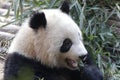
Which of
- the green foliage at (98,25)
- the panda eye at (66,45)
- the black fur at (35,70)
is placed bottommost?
the green foliage at (98,25)

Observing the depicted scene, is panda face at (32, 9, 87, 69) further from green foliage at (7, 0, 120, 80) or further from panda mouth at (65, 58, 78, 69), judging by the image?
green foliage at (7, 0, 120, 80)

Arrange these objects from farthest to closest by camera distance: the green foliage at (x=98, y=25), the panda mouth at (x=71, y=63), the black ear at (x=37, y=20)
Answer: the green foliage at (x=98, y=25)
the panda mouth at (x=71, y=63)
the black ear at (x=37, y=20)

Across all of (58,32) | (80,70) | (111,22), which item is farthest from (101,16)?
(58,32)

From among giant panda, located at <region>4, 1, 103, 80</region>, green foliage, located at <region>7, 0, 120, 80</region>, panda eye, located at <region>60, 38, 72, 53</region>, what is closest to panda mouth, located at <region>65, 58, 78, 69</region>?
giant panda, located at <region>4, 1, 103, 80</region>

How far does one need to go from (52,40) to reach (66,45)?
→ 13 cm

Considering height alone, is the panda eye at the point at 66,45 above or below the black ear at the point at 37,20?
below

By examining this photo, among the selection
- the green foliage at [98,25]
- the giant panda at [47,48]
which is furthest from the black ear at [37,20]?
the green foliage at [98,25]

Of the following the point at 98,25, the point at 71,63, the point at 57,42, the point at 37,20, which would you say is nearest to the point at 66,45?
the point at 57,42

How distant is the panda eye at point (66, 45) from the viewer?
3016 mm

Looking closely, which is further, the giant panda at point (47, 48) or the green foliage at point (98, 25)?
the green foliage at point (98, 25)

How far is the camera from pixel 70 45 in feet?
9.93

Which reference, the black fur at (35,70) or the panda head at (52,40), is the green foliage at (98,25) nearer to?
the black fur at (35,70)

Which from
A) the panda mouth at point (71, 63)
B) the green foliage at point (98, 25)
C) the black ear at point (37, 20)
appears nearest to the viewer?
the black ear at point (37, 20)

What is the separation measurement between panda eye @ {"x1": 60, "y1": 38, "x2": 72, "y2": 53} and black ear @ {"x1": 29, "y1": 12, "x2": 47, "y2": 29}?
0.74 ft
